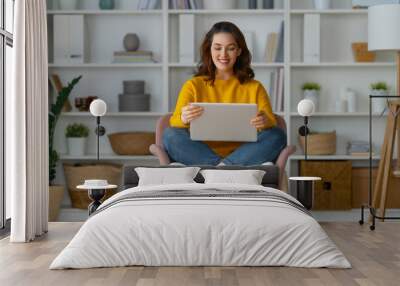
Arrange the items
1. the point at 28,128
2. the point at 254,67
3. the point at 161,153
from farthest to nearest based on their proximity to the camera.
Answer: the point at 254,67 → the point at 161,153 → the point at 28,128

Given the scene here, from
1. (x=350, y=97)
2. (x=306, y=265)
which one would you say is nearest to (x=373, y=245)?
(x=306, y=265)

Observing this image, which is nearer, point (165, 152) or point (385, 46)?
point (165, 152)

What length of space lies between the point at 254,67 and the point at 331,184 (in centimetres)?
133

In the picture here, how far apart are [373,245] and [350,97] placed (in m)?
2.67

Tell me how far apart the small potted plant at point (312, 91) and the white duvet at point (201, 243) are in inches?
138

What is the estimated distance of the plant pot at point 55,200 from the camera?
700 centimetres

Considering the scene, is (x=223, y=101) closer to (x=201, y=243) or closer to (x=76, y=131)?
(x=76, y=131)

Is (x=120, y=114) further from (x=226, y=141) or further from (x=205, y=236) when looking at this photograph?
(x=205, y=236)

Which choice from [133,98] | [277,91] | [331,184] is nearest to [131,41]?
[133,98]

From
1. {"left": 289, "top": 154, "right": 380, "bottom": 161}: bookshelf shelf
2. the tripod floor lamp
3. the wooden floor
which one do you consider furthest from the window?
the tripod floor lamp

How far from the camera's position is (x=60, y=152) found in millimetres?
7793

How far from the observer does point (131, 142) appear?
7.44m

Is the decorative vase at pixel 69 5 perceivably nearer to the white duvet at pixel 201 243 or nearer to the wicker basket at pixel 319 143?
the wicker basket at pixel 319 143

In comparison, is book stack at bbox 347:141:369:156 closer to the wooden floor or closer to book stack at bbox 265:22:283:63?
book stack at bbox 265:22:283:63
